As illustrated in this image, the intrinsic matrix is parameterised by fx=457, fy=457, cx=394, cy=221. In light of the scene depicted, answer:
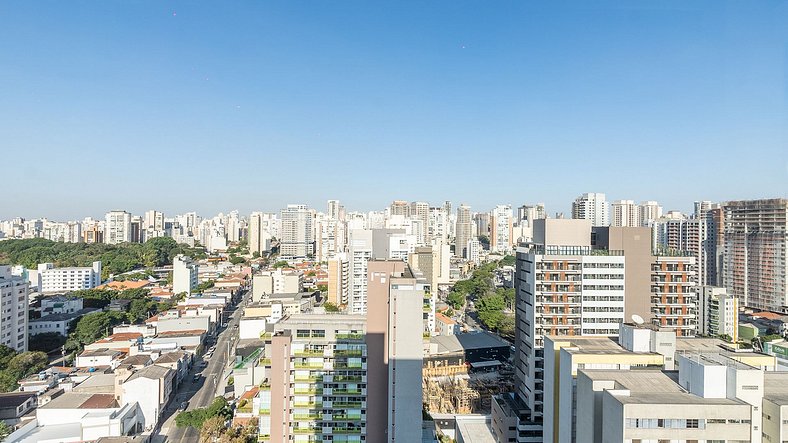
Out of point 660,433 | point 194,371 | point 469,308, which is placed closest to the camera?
point 660,433

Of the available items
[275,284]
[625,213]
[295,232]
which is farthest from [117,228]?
[625,213]

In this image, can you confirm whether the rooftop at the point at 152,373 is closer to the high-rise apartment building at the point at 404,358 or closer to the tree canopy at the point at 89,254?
the high-rise apartment building at the point at 404,358

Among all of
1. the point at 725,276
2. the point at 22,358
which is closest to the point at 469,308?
the point at 725,276

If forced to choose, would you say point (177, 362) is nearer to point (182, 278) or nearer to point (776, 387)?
point (776, 387)

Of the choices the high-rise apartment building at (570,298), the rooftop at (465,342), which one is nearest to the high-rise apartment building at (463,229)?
the rooftop at (465,342)

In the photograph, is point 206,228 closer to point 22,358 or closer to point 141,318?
point 141,318

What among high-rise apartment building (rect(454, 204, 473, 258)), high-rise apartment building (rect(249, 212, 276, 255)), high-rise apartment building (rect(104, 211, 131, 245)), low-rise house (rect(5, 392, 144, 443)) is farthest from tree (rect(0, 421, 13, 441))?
high-rise apartment building (rect(104, 211, 131, 245))

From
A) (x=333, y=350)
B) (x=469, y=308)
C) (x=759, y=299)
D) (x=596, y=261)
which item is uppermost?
(x=596, y=261)
